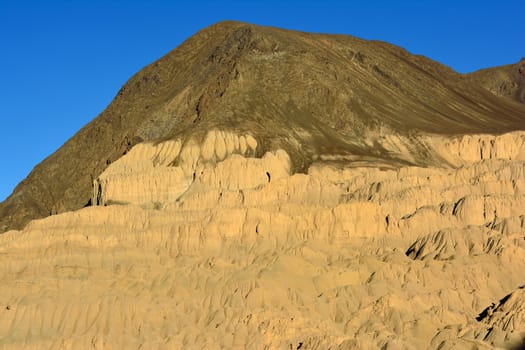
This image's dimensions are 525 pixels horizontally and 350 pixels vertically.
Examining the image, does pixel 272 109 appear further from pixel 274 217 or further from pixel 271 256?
pixel 271 256

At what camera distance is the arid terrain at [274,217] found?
9188 cm

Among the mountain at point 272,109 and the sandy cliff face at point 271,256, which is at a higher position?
the mountain at point 272,109

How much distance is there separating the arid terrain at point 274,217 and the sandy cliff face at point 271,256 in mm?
202

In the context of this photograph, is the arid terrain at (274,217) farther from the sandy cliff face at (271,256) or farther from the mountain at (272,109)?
the mountain at (272,109)

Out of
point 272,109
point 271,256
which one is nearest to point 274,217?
point 271,256

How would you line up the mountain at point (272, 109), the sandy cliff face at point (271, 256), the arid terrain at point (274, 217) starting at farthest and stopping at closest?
1. the mountain at point (272, 109)
2. the arid terrain at point (274, 217)
3. the sandy cliff face at point (271, 256)

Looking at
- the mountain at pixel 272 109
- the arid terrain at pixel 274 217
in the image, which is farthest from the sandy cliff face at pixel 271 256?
the mountain at pixel 272 109

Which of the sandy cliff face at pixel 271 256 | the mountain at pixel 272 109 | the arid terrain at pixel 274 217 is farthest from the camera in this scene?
the mountain at pixel 272 109

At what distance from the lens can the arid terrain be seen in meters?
91.9

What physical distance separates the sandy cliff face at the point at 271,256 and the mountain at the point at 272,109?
4.68m

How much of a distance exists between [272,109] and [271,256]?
4023 cm

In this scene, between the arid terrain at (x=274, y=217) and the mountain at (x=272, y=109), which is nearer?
the arid terrain at (x=274, y=217)

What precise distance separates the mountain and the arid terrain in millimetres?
345

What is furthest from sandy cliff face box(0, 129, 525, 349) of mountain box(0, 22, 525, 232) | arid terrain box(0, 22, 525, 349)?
mountain box(0, 22, 525, 232)
